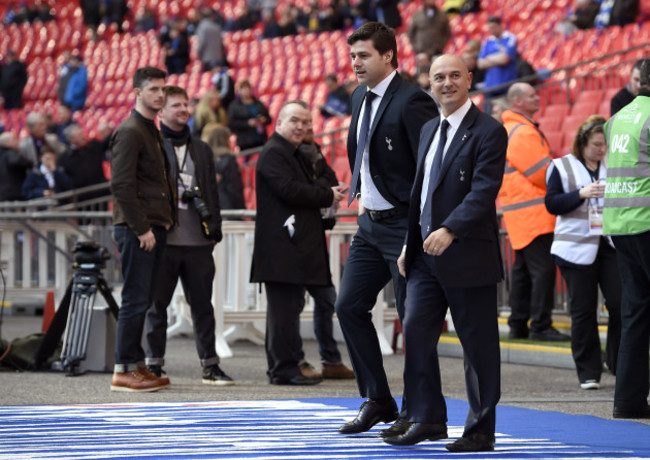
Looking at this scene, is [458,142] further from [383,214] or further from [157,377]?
[157,377]

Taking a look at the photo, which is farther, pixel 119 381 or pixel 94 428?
pixel 119 381

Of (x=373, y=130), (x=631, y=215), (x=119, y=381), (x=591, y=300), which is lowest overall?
(x=119, y=381)

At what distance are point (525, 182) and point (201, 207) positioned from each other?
2.97 meters

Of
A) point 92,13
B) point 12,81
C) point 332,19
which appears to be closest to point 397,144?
point 332,19

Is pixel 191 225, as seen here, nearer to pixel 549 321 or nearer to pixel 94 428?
pixel 94 428

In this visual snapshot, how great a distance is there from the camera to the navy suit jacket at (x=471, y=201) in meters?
5.36

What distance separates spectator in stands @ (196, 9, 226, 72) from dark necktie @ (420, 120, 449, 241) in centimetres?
1953

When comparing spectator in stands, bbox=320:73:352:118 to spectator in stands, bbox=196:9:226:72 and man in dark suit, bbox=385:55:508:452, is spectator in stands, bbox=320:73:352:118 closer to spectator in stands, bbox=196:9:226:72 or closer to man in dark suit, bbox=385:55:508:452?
spectator in stands, bbox=196:9:226:72

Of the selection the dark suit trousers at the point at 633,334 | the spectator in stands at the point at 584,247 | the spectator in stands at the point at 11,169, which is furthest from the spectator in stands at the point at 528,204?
the spectator in stands at the point at 11,169

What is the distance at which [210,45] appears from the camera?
24.9 meters

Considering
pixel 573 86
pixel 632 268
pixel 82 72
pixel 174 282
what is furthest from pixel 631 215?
pixel 82 72

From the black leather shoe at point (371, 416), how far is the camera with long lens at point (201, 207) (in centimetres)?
291

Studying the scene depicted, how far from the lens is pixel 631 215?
6.82 m

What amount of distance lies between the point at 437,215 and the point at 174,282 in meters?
3.67
